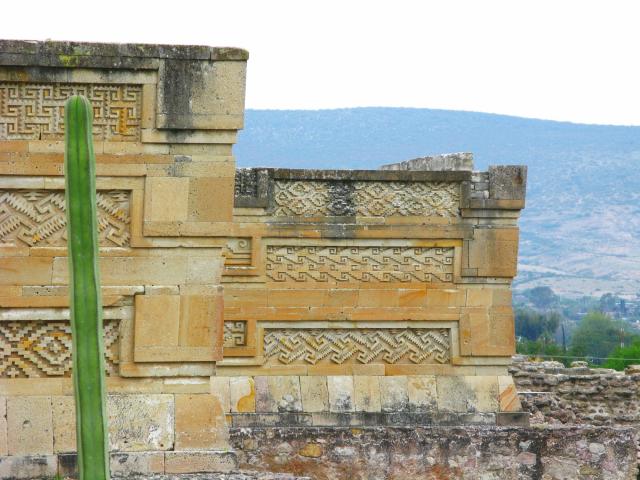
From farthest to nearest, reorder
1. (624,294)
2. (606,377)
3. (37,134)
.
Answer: (624,294), (606,377), (37,134)

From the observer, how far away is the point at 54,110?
10.0m

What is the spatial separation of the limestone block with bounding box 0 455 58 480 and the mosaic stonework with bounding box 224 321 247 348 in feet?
14.3

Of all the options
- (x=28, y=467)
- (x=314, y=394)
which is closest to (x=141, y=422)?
(x=28, y=467)

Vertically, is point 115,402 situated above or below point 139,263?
below

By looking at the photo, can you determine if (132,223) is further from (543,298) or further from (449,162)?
(543,298)

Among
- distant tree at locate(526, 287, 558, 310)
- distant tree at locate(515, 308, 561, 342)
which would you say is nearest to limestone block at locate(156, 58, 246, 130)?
distant tree at locate(515, 308, 561, 342)

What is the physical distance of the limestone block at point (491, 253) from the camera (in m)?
14.3

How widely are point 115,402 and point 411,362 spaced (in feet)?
15.4

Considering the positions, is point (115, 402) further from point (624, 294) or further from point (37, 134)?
point (624, 294)

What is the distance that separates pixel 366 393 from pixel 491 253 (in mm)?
1709

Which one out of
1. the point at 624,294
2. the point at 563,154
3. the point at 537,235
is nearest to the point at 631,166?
the point at 563,154

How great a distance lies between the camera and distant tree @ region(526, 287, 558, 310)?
127000 millimetres

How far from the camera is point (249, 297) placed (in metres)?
14.0

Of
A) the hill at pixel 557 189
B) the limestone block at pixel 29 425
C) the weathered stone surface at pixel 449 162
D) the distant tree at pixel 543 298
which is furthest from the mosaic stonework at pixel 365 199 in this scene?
the hill at pixel 557 189
